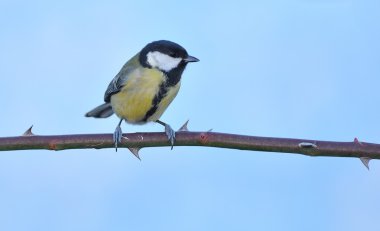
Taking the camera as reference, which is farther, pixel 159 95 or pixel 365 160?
pixel 159 95

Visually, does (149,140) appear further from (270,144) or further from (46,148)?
(270,144)

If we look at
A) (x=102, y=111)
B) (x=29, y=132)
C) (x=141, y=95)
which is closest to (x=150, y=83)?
(x=141, y=95)

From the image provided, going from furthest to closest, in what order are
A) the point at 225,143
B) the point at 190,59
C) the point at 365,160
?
1. the point at 190,59
2. the point at 225,143
3. the point at 365,160

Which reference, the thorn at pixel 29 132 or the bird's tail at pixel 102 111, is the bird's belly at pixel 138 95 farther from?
the thorn at pixel 29 132

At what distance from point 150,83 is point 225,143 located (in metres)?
1.64

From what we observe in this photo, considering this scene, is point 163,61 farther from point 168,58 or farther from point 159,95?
point 159,95

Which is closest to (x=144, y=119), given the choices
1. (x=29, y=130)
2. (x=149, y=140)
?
(x=149, y=140)

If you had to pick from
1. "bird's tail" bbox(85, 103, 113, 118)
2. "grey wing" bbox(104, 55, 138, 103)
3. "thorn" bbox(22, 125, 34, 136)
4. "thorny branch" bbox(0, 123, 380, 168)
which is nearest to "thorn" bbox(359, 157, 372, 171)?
"thorny branch" bbox(0, 123, 380, 168)

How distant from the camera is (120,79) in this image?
386cm

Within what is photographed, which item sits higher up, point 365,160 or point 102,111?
point 102,111

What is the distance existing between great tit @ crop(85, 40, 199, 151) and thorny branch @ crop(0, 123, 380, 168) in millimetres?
1276

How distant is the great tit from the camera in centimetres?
370

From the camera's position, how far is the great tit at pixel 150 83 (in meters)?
3.70

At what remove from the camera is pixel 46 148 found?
224 cm
